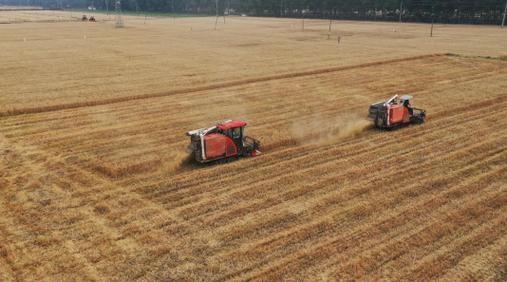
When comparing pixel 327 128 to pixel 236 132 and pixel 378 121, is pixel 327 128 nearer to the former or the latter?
pixel 378 121

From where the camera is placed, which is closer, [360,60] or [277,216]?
[277,216]

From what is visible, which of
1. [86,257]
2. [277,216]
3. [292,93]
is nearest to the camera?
[86,257]

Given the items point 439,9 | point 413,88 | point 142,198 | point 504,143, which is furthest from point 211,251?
point 439,9

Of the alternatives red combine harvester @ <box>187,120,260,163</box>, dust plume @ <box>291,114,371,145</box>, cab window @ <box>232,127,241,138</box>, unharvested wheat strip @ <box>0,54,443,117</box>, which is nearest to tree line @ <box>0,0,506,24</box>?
unharvested wheat strip @ <box>0,54,443,117</box>

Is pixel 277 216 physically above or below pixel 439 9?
below

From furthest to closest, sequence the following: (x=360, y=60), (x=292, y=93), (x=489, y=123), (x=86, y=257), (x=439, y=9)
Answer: (x=439, y=9)
(x=360, y=60)
(x=292, y=93)
(x=489, y=123)
(x=86, y=257)

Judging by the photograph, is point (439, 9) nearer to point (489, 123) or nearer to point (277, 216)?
point (489, 123)

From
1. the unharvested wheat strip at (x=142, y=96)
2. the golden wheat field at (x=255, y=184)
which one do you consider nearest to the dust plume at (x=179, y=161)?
the golden wheat field at (x=255, y=184)
